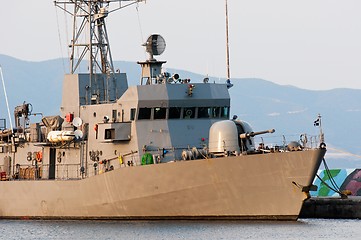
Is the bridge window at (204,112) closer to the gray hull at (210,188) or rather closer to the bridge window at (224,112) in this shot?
the bridge window at (224,112)

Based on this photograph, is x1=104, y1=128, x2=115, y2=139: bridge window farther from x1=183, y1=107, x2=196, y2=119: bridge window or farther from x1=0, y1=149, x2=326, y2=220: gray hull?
x1=183, y1=107, x2=196, y2=119: bridge window

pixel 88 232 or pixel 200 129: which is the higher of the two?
pixel 200 129

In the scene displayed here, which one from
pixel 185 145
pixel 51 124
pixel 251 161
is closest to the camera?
pixel 251 161

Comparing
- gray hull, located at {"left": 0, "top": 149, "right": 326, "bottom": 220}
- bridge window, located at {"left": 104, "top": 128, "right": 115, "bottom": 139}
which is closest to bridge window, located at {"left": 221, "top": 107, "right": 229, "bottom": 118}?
bridge window, located at {"left": 104, "top": 128, "right": 115, "bottom": 139}

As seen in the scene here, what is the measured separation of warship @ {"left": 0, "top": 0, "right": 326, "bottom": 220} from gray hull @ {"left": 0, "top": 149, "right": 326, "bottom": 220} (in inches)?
1.5

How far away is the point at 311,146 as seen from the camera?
42875 millimetres

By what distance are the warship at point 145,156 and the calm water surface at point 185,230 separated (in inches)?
26.9

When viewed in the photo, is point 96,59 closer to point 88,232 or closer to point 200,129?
point 200,129

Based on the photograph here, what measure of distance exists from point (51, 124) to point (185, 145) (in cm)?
753

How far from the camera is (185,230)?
4091 centimetres

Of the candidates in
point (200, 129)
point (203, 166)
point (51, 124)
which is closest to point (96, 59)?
point (51, 124)

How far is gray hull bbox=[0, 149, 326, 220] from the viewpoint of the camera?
137 ft

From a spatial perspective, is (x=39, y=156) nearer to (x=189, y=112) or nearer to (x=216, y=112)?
(x=189, y=112)

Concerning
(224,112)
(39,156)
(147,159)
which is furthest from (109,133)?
(39,156)
